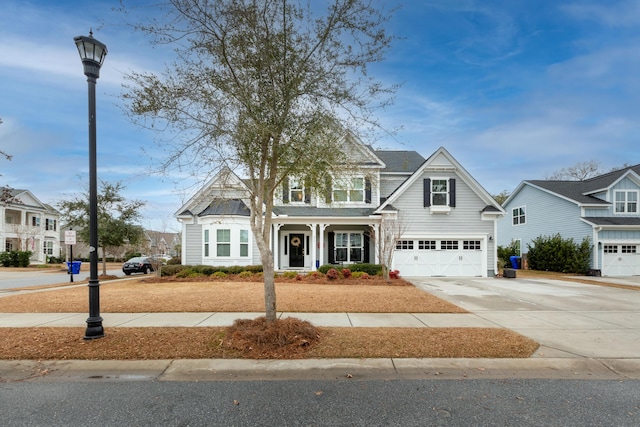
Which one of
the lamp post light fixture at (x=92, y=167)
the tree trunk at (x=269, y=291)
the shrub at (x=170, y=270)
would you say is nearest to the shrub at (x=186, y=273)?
the shrub at (x=170, y=270)

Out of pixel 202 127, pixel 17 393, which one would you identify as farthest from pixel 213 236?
pixel 17 393

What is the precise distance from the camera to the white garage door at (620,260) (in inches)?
784

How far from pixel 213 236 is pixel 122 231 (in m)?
5.72

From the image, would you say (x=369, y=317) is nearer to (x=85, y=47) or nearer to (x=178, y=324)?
(x=178, y=324)

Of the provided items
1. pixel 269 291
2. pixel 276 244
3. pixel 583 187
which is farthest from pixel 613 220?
pixel 269 291

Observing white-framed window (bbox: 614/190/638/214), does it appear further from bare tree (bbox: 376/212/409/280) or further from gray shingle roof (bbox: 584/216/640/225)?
bare tree (bbox: 376/212/409/280)

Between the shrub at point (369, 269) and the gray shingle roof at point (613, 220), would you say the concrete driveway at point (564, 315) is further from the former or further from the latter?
the gray shingle roof at point (613, 220)

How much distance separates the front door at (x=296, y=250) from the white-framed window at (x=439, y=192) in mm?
8169

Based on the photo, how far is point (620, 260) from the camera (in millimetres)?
20016

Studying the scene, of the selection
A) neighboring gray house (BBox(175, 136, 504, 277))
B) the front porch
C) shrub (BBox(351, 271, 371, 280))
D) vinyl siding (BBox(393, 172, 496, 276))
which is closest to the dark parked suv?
neighboring gray house (BBox(175, 136, 504, 277))

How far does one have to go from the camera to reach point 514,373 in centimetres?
475

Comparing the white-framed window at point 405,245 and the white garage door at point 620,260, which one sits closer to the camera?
the white-framed window at point 405,245

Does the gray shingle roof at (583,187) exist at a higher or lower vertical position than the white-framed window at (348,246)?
higher

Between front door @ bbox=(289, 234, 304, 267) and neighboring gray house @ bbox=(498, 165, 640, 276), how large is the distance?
1793cm
